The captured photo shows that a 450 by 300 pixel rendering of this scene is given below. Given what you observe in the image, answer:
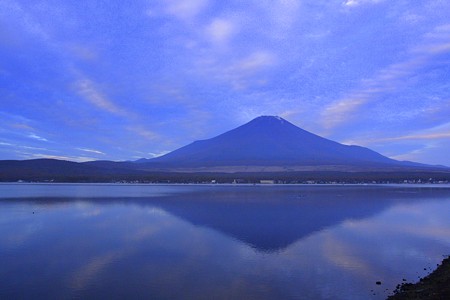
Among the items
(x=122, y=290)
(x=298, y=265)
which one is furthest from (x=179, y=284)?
(x=298, y=265)

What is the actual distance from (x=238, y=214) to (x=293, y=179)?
71653 millimetres

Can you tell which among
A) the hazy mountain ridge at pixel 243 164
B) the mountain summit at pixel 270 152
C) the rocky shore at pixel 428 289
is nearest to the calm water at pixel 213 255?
the rocky shore at pixel 428 289

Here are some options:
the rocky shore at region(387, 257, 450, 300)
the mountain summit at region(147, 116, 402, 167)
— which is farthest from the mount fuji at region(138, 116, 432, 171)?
the rocky shore at region(387, 257, 450, 300)

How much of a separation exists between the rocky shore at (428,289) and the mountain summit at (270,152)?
416 ft

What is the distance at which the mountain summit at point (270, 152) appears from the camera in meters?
145

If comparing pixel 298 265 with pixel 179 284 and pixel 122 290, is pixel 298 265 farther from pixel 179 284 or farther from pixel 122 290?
pixel 122 290

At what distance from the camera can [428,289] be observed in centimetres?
886

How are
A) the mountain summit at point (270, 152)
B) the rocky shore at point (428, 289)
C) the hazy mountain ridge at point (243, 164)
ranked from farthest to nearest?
the mountain summit at point (270, 152), the hazy mountain ridge at point (243, 164), the rocky shore at point (428, 289)

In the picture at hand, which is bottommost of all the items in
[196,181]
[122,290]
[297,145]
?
[122,290]

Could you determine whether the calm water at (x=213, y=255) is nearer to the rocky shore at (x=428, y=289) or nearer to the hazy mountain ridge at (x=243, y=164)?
the rocky shore at (x=428, y=289)

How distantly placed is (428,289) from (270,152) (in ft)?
522

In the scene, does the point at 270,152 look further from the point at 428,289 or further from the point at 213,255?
the point at 428,289

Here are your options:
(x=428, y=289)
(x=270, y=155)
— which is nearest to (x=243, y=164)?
(x=270, y=155)

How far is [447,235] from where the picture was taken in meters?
18.5
